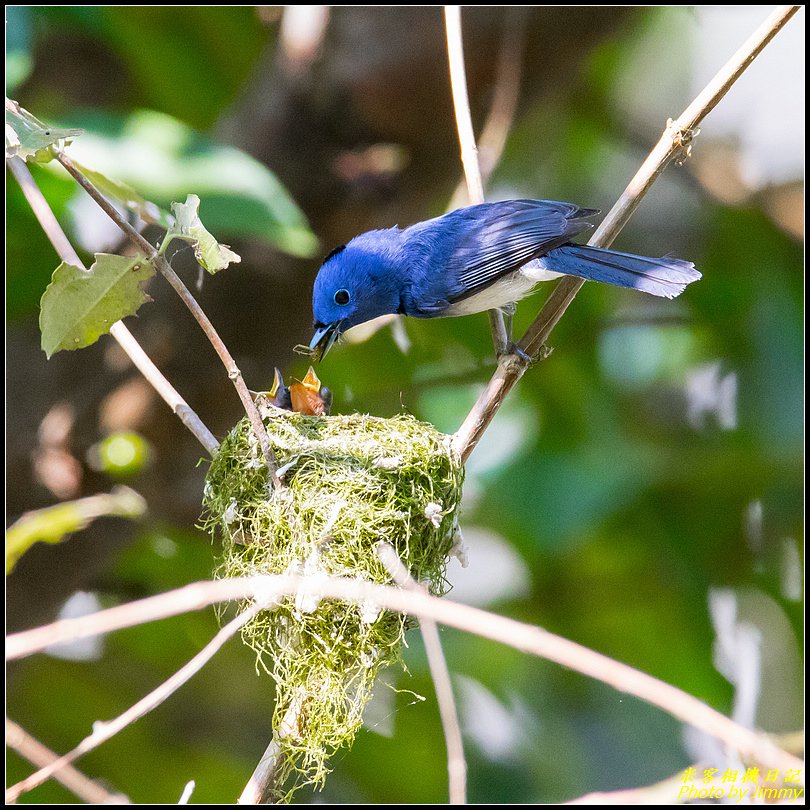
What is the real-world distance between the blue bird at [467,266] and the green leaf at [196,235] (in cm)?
147

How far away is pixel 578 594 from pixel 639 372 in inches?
48.8

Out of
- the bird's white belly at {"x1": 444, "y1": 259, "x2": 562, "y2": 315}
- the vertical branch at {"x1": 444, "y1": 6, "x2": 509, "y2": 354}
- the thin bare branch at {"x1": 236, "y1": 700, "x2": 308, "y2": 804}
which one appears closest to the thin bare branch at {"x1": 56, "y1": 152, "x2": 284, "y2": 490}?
the thin bare branch at {"x1": 236, "y1": 700, "x2": 308, "y2": 804}

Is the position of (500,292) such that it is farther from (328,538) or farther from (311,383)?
(328,538)

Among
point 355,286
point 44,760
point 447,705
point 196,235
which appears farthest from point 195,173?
point 447,705

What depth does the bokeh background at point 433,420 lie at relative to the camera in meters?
3.85

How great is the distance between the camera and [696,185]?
15.3 feet

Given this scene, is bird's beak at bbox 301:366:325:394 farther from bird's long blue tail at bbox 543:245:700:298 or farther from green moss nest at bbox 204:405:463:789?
bird's long blue tail at bbox 543:245:700:298

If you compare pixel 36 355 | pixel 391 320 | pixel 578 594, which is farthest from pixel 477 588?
pixel 36 355

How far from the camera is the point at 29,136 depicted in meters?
1.55

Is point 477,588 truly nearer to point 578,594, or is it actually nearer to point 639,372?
point 578,594

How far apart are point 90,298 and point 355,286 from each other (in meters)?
1.72

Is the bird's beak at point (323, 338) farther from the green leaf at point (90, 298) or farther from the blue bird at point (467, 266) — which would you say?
the green leaf at point (90, 298)

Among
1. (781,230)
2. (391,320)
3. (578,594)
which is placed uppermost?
(781,230)

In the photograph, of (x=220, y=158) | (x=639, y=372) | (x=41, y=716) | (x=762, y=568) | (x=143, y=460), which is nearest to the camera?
(x=220, y=158)
